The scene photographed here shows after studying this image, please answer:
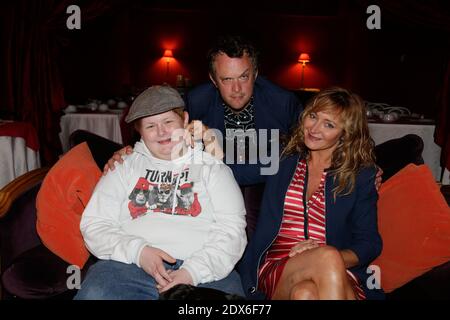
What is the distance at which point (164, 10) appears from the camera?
7.59 m

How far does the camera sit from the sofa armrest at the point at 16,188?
5.33 feet

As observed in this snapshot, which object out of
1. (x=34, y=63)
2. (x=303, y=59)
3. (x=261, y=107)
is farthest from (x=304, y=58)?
(x=261, y=107)

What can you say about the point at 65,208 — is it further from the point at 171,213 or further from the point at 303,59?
the point at 303,59

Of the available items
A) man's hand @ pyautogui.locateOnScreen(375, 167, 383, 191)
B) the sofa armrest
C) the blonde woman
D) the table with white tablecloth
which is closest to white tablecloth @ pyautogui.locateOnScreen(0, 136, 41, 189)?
the table with white tablecloth

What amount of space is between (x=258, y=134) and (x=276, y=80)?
19.5 ft

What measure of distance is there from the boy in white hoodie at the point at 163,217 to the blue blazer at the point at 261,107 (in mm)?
562

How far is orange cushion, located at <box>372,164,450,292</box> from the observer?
158cm

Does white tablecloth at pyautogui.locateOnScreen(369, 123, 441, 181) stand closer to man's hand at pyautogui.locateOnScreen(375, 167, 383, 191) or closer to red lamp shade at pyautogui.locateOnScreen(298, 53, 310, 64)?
man's hand at pyautogui.locateOnScreen(375, 167, 383, 191)

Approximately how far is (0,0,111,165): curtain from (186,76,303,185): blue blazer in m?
1.91

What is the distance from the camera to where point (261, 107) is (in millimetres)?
2225
